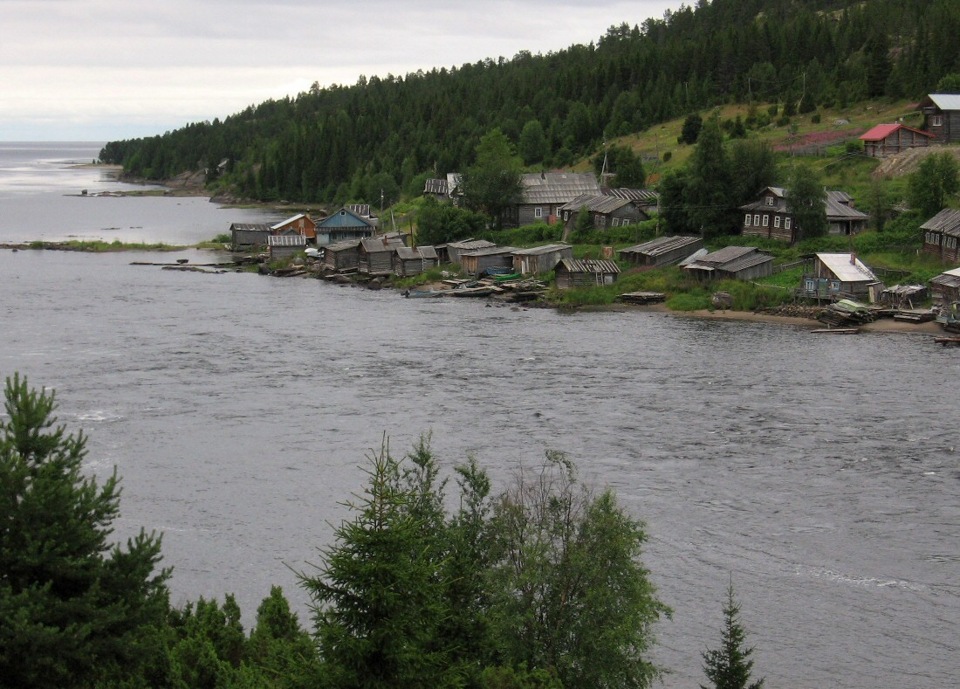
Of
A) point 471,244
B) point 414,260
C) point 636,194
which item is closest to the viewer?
point 471,244

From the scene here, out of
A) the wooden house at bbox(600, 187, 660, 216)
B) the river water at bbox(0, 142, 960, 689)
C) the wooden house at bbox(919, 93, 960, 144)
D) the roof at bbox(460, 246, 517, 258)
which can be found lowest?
the river water at bbox(0, 142, 960, 689)

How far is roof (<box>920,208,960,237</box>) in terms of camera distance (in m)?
51.0

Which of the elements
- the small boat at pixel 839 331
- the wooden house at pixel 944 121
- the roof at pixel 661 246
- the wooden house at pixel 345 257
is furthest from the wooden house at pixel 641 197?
the small boat at pixel 839 331

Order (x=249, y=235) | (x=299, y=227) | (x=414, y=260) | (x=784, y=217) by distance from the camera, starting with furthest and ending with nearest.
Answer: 1. (x=249, y=235)
2. (x=299, y=227)
3. (x=414, y=260)
4. (x=784, y=217)

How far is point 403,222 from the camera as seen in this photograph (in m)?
82.6

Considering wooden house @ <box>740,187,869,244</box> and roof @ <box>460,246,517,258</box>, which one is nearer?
wooden house @ <box>740,187,869,244</box>

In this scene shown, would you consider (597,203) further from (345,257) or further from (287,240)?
(287,240)

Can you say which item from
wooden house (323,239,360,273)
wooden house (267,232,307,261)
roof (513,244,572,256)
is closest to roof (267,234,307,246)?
wooden house (267,232,307,261)

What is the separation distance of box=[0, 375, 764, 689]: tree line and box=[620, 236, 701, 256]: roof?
3932 centimetres

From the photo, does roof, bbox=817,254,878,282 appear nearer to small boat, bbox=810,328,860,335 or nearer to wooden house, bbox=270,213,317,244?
small boat, bbox=810,328,860,335

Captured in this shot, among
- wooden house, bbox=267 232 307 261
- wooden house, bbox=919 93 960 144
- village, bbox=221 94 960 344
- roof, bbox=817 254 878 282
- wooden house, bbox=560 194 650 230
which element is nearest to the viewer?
village, bbox=221 94 960 344

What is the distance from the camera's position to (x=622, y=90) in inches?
4262

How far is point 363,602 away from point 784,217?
162 ft

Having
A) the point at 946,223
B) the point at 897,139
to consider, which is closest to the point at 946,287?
the point at 946,223
